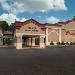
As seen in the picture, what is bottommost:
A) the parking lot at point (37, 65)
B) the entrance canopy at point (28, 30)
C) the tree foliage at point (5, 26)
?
the parking lot at point (37, 65)

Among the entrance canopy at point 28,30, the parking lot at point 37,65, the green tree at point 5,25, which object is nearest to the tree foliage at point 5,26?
the green tree at point 5,25

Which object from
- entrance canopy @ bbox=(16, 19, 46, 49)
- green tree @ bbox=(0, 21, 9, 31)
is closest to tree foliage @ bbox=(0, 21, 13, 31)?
green tree @ bbox=(0, 21, 9, 31)

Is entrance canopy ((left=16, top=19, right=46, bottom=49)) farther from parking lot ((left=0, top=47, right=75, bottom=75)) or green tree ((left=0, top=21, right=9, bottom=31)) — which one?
green tree ((left=0, top=21, right=9, bottom=31))

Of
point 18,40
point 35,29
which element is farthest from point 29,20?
point 18,40

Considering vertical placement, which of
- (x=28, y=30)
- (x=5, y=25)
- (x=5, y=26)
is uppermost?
(x=5, y=25)

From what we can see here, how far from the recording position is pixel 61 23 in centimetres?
7069

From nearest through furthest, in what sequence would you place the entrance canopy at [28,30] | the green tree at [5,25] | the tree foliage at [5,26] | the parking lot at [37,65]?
the parking lot at [37,65] → the entrance canopy at [28,30] → the tree foliage at [5,26] → the green tree at [5,25]

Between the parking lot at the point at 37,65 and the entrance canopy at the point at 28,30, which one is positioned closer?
the parking lot at the point at 37,65

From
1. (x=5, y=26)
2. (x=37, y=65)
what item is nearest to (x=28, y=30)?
(x=37, y=65)

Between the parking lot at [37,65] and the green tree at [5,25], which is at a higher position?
the green tree at [5,25]

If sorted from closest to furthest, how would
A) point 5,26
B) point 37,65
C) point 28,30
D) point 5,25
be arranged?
point 37,65 → point 28,30 → point 5,26 → point 5,25

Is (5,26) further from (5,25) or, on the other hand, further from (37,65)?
(37,65)

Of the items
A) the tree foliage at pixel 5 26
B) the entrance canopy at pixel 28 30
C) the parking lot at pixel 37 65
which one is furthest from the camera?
the tree foliage at pixel 5 26

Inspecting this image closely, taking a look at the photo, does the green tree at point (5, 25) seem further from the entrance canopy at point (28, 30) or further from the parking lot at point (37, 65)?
the parking lot at point (37, 65)
